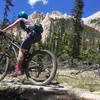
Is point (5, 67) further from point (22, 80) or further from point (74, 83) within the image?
point (74, 83)

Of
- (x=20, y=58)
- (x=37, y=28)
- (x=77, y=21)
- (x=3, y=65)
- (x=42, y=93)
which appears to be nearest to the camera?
(x=42, y=93)

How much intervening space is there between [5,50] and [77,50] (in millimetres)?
65775

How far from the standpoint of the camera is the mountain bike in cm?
923

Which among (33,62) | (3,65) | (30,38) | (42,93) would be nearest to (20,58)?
(33,62)

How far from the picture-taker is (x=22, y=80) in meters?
9.93

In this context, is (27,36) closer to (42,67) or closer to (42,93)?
(42,67)

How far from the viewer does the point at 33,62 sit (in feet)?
31.1

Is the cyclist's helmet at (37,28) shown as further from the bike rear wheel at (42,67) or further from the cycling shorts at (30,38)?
the bike rear wheel at (42,67)

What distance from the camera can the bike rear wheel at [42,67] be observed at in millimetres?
9172

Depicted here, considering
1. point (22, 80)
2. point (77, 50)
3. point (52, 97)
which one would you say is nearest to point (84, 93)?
point (52, 97)

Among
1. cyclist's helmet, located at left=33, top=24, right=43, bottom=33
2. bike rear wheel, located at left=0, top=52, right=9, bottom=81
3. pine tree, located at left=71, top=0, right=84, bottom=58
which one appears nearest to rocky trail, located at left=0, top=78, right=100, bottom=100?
bike rear wheel, located at left=0, top=52, right=9, bottom=81

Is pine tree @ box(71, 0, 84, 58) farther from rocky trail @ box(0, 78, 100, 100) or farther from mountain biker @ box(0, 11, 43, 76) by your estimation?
rocky trail @ box(0, 78, 100, 100)

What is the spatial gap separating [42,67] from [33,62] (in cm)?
26

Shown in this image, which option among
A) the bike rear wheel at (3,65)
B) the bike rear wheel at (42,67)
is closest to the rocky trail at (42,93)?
the bike rear wheel at (42,67)
